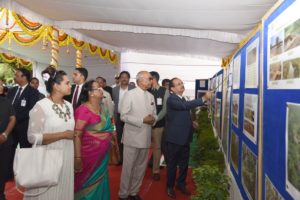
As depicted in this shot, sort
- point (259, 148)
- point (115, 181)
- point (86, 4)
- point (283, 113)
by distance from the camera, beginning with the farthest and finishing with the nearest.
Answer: point (115, 181) → point (86, 4) → point (259, 148) → point (283, 113)

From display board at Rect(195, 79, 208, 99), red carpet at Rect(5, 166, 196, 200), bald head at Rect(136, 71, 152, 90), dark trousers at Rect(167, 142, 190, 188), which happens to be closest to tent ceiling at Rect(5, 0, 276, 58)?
bald head at Rect(136, 71, 152, 90)

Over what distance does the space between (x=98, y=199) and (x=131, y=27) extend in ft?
7.24

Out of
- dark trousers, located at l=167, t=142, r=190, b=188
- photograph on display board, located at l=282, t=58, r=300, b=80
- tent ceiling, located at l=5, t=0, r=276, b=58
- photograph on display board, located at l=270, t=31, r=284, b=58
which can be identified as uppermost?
tent ceiling, located at l=5, t=0, r=276, b=58

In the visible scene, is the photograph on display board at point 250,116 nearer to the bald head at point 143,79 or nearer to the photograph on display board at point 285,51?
the photograph on display board at point 285,51

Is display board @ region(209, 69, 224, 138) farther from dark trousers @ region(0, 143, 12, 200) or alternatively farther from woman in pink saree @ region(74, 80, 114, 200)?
dark trousers @ region(0, 143, 12, 200)

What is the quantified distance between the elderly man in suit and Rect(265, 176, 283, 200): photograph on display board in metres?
1.69

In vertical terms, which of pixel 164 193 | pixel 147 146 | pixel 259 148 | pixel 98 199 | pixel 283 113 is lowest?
pixel 164 193

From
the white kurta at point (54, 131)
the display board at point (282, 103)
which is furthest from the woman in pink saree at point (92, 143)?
the display board at point (282, 103)

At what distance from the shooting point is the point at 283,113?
1354 mm

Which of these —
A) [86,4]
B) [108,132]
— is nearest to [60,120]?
[108,132]

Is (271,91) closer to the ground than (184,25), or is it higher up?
closer to the ground

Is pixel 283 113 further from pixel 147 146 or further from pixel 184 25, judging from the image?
pixel 184 25

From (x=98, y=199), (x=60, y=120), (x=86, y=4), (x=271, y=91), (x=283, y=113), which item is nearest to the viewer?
(x=283, y=113)

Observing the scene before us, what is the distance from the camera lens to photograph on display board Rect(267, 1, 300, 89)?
1207mm
